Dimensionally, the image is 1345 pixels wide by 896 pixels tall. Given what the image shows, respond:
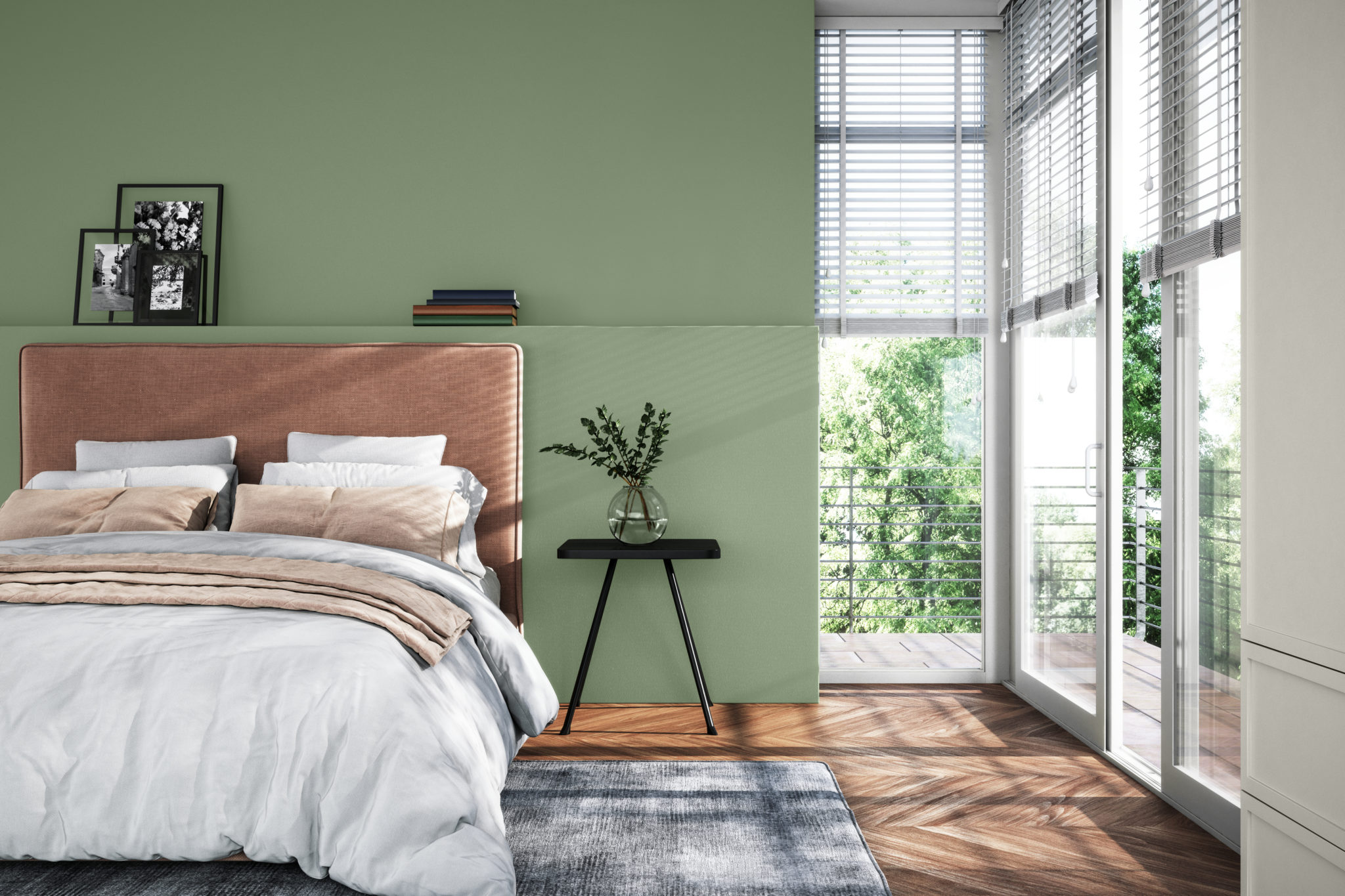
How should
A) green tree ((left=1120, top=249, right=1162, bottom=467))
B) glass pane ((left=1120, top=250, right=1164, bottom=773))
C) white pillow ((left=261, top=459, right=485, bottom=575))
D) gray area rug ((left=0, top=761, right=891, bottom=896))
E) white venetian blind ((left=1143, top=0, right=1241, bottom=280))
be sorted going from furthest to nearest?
white pillow ((left=261, top=459, right=485, bottom=575)) → green tree ((left=1120, top=249, right=1162, bottom=467)) → glass pane ((left=1120, top=250, right=1164, bottom=773)) → white venetian blind ((left=1143, top=0, right=1241, bottom=280)) → gray area rug ((left=0, top=761, right=891, bottom=896))

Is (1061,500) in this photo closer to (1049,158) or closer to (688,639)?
(1049,158)

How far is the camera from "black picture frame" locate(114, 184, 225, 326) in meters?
3.62

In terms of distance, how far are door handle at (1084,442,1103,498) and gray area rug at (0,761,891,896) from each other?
4.15 ft

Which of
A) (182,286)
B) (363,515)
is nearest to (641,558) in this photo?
(363,515)

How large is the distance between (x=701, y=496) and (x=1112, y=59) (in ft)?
6.68

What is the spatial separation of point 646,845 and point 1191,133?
2.31 meters

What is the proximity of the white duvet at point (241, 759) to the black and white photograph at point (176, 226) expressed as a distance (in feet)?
7.43

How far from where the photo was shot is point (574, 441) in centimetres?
342

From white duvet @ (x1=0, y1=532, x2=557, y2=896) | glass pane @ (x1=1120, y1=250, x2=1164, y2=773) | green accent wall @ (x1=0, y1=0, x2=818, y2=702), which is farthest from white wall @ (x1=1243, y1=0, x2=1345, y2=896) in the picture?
green accent wall @ (x1=0, y1=0, x2=818, y2=702)

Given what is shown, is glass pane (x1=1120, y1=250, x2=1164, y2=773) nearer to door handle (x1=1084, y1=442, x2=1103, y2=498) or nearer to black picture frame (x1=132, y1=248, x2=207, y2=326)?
door handle (x1=1084, y1=442, x2=1103, y2=498)

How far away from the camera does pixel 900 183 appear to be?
3.74 meters

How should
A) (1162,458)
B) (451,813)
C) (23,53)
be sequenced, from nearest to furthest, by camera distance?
1. (451,813)
2. (1162,458)
3. (23,53)

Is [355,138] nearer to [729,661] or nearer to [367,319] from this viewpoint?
[367,319]

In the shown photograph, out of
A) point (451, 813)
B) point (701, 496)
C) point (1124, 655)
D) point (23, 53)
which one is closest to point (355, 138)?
point (23, 53)
